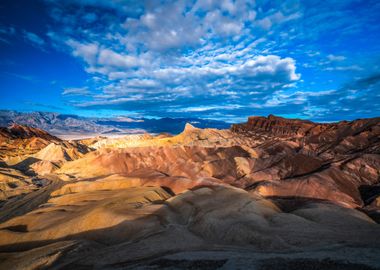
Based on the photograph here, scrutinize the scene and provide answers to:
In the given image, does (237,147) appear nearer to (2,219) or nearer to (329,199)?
(329,199)

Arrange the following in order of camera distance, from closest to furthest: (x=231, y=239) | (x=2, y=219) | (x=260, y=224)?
(x=231, y=239), (x=260, y=224), (x=2, y=219)

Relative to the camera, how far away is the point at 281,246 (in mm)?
21719

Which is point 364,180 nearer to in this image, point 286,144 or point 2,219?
point 286,144

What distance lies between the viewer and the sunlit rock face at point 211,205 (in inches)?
794

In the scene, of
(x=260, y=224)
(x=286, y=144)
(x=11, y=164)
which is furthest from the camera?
(x=11, y=164)

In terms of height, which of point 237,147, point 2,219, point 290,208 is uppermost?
point 237,147

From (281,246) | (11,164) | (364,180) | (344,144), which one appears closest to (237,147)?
(344,144)

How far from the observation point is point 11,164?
109750 millimetres

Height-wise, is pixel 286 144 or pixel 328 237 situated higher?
pixel 286 144

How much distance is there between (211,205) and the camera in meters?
37.4

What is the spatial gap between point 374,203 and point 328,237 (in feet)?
94.6

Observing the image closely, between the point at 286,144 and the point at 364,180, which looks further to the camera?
the point at 286,144

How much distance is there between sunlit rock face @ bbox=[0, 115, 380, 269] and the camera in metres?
20.2

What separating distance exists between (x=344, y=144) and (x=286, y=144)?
48.0ft
